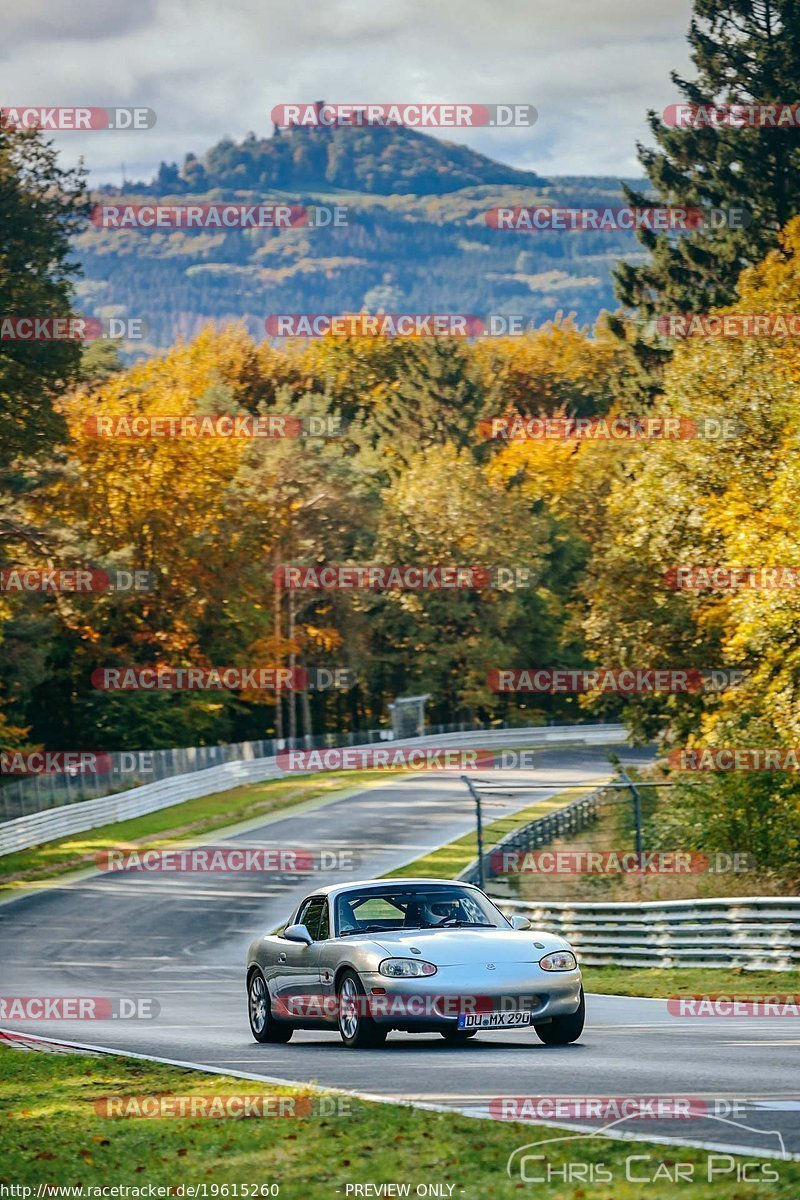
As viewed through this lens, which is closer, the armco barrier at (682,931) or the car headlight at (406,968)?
the car headlight at (406,968)

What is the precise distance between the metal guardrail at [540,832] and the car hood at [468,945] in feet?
60.4

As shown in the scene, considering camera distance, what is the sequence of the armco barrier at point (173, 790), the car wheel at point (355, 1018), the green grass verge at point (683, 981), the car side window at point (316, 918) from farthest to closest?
the armco barrier at point (173, 790)
the green grass verge at point (683, 981)
the car side window at point (316, 918)
the car wheel at point (355, 1018)

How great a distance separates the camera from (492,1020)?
12.9 meters

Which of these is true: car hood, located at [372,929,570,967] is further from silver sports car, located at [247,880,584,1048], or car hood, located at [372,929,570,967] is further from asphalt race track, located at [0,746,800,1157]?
asphalt race track, located at [0,746,800,1157]

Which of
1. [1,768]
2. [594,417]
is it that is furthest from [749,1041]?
[594,417]

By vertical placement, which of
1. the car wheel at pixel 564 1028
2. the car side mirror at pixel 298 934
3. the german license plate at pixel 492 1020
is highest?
the car side mirror at pixel 298 934

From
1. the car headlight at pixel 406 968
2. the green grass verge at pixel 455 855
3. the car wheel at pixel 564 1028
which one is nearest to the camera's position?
the car headlight at pixel 406 968

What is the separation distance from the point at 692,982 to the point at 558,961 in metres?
8.57

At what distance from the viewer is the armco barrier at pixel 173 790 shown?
46.3 meters

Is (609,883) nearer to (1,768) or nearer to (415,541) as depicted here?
(1,768)

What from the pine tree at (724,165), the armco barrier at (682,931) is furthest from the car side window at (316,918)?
the pine tree at (724,165)

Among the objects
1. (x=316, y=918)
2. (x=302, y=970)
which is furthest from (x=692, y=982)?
(x=302, y=970)

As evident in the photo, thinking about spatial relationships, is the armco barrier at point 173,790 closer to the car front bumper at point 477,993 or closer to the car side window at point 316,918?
the car side window at point 316,918

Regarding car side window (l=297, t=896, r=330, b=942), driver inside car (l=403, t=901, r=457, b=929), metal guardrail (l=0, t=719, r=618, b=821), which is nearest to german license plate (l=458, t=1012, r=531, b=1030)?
driver inside car (l=403, t=901, r=457, b=929)
